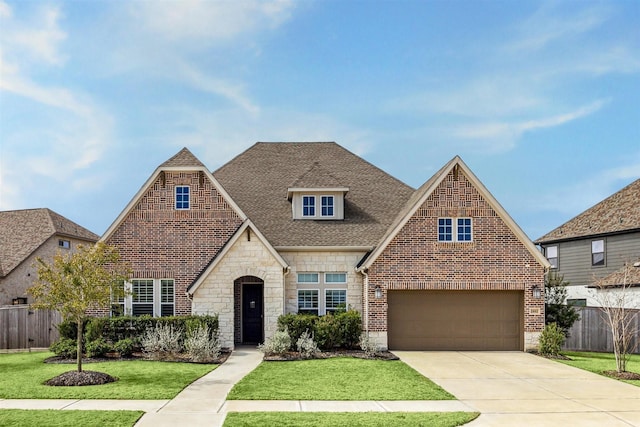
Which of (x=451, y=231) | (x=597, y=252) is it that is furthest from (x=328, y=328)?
(x=597, y=252)

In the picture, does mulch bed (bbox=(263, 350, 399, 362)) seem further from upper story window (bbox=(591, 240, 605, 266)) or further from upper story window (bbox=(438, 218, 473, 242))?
upper story window (bbox=(591, 240, 605, 266))

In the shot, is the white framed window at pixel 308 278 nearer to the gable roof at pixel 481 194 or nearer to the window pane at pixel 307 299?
the window pane at pixel 307 299

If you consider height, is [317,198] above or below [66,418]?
above

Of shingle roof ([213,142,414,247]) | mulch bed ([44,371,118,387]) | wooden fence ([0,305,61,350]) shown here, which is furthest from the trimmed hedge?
wooden fence ([0,305,61,350])

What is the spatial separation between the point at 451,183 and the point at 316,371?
9.15m

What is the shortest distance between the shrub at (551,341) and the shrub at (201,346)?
11474mm

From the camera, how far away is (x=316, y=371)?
1598cm

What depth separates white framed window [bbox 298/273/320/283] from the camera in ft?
72.8

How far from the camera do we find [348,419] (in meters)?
10.5

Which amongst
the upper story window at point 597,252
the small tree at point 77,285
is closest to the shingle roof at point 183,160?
the small tree at point 77,285

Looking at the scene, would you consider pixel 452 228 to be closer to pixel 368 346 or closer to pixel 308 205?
pixel 368 346

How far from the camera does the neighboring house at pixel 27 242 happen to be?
30234 mm

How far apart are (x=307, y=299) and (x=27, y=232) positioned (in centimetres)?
2067

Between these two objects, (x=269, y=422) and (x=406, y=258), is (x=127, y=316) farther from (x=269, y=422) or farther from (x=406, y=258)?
(x=269, y=422)
